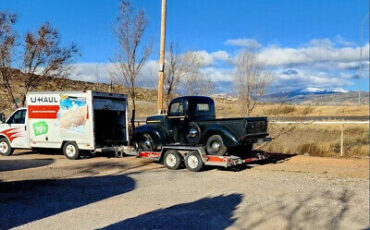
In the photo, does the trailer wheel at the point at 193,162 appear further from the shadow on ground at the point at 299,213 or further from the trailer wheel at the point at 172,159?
the shadow on ground at the point at 299,213

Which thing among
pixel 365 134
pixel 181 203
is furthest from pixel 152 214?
pixel 365 134

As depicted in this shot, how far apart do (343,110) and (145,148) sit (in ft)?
113

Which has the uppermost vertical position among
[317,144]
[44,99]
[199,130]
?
[44,99]

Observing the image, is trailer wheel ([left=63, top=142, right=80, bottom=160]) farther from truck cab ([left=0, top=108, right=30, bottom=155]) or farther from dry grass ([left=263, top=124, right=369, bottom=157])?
dry grass ([left=263, top=124, right=369, bottom=157])

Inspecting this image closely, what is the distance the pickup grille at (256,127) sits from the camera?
38.7 ft

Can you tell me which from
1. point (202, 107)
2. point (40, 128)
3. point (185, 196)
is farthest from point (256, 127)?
point (40, 128)

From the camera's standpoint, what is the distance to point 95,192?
918 cm

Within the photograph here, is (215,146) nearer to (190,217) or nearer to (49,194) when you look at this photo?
(49,194)

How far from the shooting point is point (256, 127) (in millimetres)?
12164

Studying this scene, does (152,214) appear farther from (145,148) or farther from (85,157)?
(85,157)

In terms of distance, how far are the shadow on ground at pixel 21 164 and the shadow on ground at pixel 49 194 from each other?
9.78 feet

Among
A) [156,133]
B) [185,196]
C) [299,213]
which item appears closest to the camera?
[299,213]

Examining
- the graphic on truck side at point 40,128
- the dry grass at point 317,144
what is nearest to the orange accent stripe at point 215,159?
the dry grass at point 317,144

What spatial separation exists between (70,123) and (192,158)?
555 centimetres
